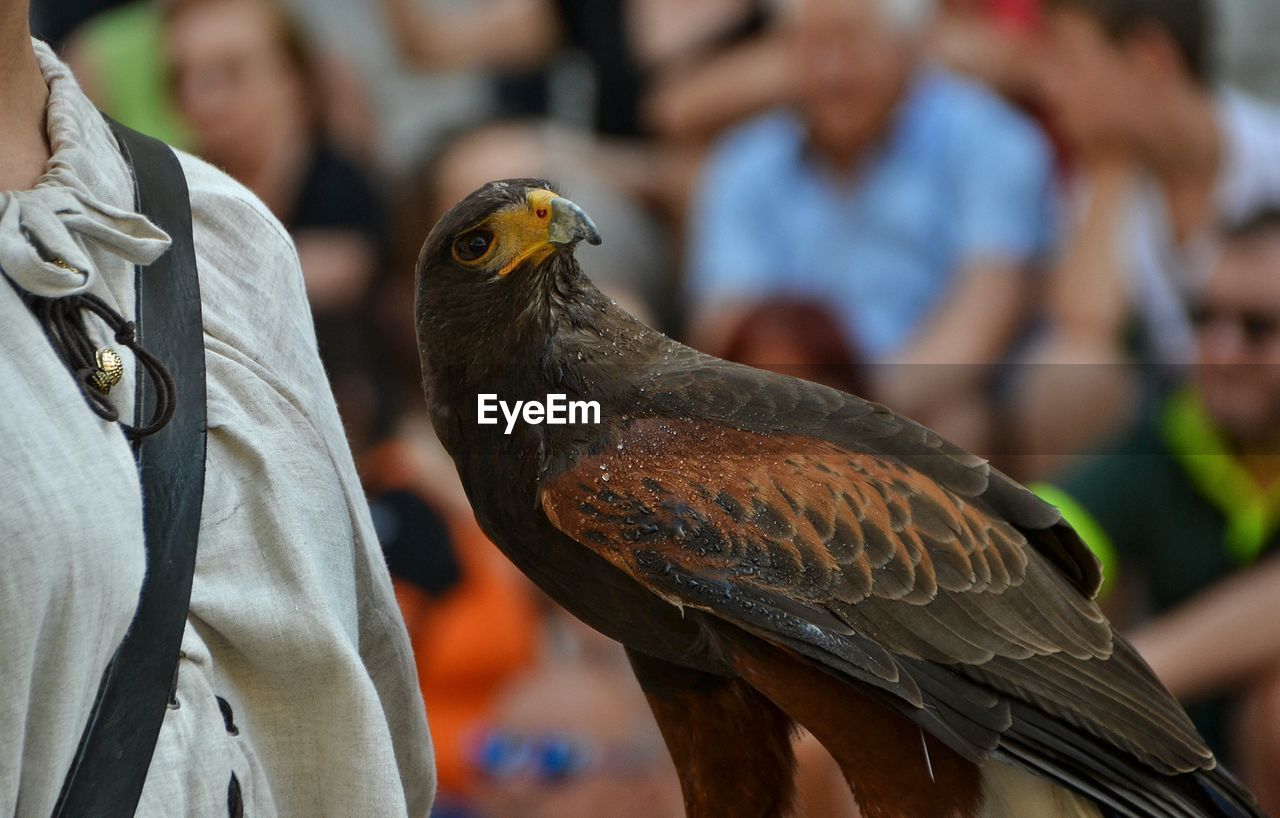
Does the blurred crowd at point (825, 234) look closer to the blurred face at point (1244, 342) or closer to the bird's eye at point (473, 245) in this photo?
the blurred face at point (1244, 342)

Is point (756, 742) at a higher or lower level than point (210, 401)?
lower

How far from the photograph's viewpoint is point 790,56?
14.8 feet

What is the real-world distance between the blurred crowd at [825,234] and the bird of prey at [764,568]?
197 centimetres

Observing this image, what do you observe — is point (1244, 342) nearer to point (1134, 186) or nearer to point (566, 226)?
point (1134, 186)

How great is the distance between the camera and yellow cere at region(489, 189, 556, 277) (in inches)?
57.7

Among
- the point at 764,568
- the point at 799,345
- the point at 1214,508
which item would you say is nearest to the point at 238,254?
the point at 764,568

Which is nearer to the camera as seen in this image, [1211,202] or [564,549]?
[564,549]

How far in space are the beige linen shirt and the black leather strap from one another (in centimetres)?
2

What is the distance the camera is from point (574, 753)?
12.2 feet

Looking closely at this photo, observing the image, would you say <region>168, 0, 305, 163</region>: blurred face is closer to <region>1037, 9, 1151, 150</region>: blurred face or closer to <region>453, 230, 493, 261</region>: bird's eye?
<region>1037, 9, 1151, 150</region>: blurred face

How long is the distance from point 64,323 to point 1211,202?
357 cm

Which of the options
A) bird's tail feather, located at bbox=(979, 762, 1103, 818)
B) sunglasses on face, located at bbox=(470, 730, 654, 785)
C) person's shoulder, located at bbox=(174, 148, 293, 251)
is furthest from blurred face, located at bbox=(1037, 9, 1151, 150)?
person's shoulder, located at bbox=(174, 148, 293, 251)

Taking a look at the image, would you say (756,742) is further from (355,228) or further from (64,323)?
(355,228)

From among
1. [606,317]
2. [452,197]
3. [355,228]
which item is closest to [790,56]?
[452,197]
